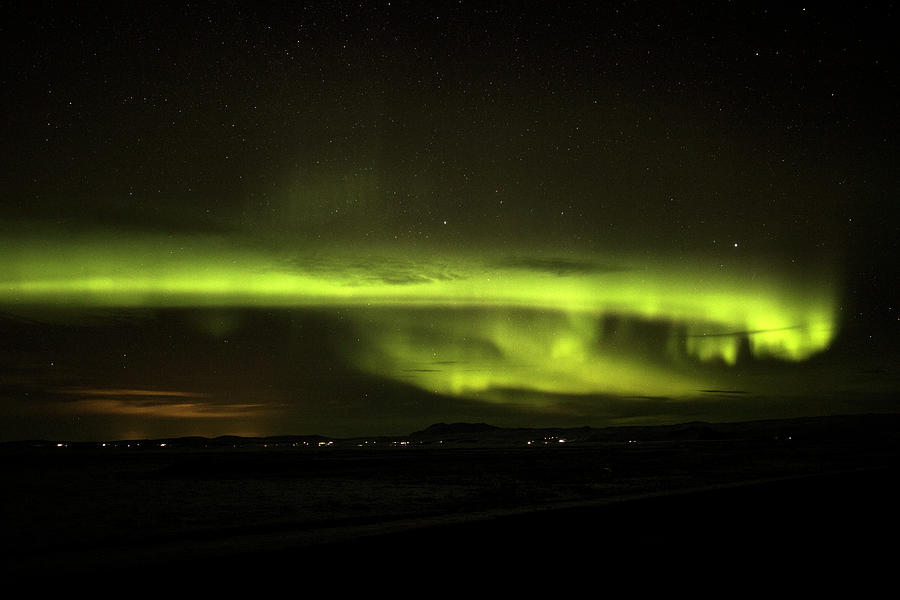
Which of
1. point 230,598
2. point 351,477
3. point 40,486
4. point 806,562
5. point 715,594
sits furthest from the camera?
point 351,477

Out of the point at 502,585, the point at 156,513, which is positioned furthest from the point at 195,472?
the point at 502,585

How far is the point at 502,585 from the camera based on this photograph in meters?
9.66

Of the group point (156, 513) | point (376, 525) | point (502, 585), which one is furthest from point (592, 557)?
point (156, 513)

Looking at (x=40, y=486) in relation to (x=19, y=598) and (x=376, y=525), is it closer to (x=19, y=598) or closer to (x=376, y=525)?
(x=376, y=525)

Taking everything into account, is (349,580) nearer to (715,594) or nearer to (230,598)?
(230,598)

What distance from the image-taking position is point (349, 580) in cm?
1028

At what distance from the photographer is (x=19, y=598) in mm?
10016

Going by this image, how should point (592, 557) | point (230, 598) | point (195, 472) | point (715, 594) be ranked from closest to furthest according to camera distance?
1. point (715, 594)
2. point (230, 598)
3. point (592, 557)
4. point (195, 472)

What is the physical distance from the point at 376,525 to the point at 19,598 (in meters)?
9.60

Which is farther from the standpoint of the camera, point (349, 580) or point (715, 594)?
point (349, 580)

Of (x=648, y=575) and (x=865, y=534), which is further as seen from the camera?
(x=865, y=534)

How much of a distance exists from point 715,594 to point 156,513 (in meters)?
18.3

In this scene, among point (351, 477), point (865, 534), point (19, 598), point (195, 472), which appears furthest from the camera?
point (195, 472)

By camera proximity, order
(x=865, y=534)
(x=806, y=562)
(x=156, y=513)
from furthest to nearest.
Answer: (x=156, y=513) → (x=865, y=534) → (x=806, y=562)
